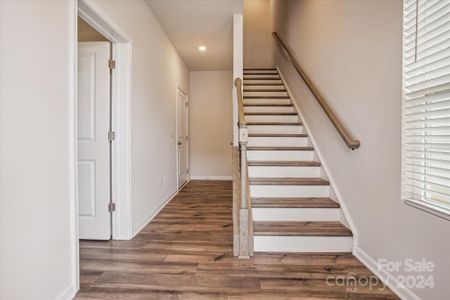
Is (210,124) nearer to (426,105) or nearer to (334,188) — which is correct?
(334,188)

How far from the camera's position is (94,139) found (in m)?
2.63

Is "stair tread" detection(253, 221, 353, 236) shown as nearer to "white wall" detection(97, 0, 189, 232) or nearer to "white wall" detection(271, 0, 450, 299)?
"white wall" detection(271, 0, 450, 299)

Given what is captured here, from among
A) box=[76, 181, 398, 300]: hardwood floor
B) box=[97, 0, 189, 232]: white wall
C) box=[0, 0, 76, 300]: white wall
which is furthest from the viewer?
box=[97, 0, 189, 232]: white wall

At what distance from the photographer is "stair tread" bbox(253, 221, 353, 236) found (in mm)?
2293

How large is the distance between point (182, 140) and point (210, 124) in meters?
1.02

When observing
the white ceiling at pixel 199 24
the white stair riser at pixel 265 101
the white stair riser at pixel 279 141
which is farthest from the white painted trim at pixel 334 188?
the white ceiling at pixel 199 24

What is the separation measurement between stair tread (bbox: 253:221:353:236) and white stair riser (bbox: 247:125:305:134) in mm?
1542

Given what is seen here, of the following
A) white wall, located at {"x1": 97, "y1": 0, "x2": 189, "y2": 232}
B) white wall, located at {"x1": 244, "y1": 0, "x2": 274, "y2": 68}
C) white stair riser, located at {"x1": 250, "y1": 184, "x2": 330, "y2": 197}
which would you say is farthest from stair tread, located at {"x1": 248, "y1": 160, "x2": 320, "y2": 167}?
white wall, located at {"x1": 244, "y1": 0, "x2": 274, "y2": 68}

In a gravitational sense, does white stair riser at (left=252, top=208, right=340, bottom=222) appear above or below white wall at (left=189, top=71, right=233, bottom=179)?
below

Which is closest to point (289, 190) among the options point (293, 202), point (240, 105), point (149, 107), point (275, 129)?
point (293, 202)

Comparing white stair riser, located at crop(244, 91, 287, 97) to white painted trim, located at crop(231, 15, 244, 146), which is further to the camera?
white stair riser, located at crop(244, 91, 287, 97)

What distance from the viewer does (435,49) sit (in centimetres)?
144

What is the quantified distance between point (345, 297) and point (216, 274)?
89cm

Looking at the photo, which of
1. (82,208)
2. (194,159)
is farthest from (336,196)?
(194,159)
